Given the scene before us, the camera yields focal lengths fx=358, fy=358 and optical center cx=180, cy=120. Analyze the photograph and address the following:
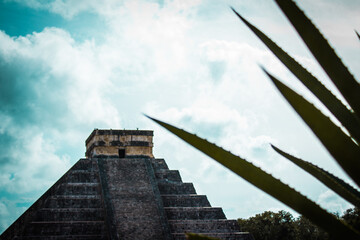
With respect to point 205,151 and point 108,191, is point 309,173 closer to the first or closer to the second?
point 205,151

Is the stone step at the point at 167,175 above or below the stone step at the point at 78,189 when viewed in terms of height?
above

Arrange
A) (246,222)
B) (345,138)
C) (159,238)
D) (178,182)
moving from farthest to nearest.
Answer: (246,222) < (178,182) < (159,238) < (345,138)

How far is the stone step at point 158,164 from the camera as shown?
17.2 m

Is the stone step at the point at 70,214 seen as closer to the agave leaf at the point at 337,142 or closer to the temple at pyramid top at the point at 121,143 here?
the temple at pyramid top at the point at 121,143

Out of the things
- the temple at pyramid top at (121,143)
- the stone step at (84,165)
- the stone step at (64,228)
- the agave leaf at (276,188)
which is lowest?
the agave leaf at (276,188)

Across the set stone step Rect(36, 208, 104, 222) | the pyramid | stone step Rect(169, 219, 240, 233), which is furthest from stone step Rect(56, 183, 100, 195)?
stone step Rect(169, 219, 240, 233)

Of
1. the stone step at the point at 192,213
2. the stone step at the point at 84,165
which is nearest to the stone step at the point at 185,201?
the stone step at the point at 192,213

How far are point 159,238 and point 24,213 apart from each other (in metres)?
5.80

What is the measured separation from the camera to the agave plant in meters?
0.99

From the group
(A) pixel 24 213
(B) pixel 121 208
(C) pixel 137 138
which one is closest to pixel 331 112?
(B) pixel 121 208

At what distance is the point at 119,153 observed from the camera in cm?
1764

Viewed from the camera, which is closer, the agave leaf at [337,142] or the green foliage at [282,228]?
the agave leaf at [337,142]

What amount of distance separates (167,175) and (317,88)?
15846 mm

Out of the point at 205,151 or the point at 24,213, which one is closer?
the point at 205,151
